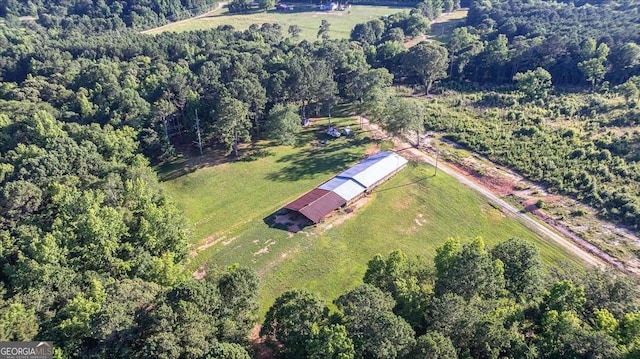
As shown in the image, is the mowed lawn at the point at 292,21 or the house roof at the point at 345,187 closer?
the house roof at the point at 345,187

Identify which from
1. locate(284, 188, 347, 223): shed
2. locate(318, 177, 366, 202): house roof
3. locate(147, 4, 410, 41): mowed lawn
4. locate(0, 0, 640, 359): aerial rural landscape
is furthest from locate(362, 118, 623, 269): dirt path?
locate(147, 4, 410, 41): mowed lawn

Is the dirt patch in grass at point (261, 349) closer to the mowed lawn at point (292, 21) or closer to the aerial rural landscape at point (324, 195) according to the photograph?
the aerial rural landscape at point (324, 195)

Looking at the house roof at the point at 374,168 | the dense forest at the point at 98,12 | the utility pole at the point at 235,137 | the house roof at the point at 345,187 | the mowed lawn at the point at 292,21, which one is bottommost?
the house roof at the point at 345,187

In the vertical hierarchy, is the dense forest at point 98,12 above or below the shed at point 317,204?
above

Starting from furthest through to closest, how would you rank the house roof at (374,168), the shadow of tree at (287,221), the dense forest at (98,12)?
the dense forest at (98,12) → the house roof at (374,168) → the shadow of tree at (287,221)

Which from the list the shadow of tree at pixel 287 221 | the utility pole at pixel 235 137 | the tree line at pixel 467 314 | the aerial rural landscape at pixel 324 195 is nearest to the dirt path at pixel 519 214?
the aerial rural landscape at pixel 324 195

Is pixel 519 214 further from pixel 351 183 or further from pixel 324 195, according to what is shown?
pixel 324 195

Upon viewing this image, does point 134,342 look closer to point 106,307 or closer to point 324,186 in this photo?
point 106,307

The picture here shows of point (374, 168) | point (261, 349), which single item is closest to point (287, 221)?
point (374, 168)
